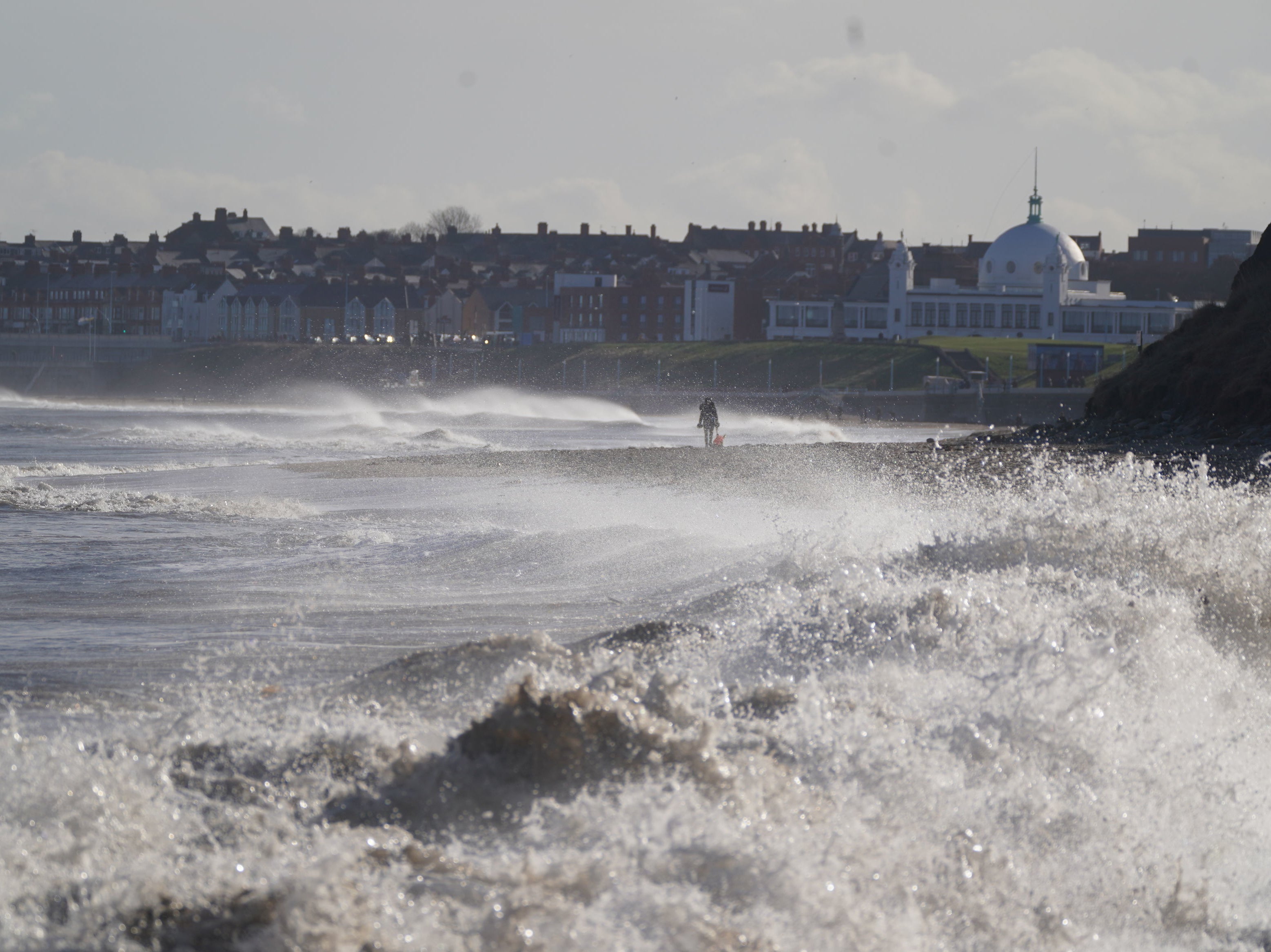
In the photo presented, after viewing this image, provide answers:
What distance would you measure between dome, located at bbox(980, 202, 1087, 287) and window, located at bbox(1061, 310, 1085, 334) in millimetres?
5180

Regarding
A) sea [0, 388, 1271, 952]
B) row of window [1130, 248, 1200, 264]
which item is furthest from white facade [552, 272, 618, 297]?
sea [0, 388, 1271, 952]

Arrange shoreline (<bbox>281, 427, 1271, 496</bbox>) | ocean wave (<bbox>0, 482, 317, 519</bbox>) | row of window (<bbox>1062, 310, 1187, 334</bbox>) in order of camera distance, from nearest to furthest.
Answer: ocean wave (<bbox>0, 482, 317, 519</bbox>), shoreline (<bbox>281, 427, 1271, 496</bbox>), row of window (<bbox>1062, 310, 1187, 334</bbox>)

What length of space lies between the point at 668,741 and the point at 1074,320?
107 meters

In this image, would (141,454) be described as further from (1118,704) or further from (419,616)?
(1118,704)

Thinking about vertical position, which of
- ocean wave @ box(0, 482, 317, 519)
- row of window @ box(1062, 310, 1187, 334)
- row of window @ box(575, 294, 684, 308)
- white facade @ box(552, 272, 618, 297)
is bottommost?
ocean wave @ box(0, 482, 317, 519)

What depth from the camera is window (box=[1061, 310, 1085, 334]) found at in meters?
107

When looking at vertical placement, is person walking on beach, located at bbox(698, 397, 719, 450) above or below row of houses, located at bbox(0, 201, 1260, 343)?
below

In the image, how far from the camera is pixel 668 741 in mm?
6395

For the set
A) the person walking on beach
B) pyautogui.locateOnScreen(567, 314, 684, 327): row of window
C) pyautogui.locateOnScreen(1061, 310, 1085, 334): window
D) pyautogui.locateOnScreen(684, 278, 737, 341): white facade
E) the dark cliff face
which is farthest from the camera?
pyautogui.locateOnScreen(567, 314, 684, 327): row of window

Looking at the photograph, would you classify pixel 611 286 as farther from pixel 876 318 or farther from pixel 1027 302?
pixel 1027 302

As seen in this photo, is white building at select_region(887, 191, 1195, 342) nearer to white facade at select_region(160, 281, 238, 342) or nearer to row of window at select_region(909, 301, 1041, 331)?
row of window at select_region(909, 301, 1041, 331)

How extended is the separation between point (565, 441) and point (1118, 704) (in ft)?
145

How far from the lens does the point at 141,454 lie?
3831 centimetres

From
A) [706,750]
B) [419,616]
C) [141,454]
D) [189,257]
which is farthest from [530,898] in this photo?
[189,257]
